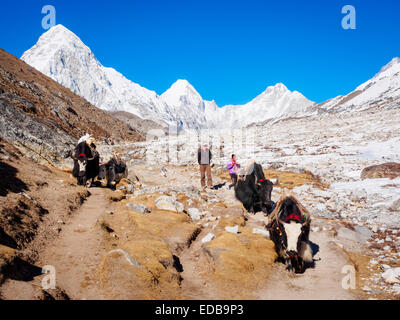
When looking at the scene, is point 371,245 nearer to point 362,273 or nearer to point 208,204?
point 362,273

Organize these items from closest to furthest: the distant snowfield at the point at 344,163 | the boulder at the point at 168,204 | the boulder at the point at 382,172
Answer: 1. the boulder at the point at 168,204
2. the distant snowfield at the point at 344,163
3. the boulder at the point at 382,172

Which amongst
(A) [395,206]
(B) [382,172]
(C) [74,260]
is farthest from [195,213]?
(B) [382,172]

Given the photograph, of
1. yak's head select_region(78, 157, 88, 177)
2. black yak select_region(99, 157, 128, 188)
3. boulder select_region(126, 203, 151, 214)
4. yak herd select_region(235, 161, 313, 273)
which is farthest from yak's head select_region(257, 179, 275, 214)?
yak's head select_region(78, 157, 88, 177)

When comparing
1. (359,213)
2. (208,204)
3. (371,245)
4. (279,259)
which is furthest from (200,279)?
(359,213)

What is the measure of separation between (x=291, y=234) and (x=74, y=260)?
13.9ft

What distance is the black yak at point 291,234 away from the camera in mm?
5867

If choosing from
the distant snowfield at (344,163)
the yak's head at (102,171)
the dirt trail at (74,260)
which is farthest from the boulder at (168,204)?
the yak's head at (102,171)

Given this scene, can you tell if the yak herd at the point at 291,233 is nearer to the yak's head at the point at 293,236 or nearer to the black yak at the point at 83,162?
the yak's head at the point at 293,236

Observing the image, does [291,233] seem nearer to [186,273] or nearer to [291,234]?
[291,234]

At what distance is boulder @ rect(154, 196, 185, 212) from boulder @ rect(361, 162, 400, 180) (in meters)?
9.62

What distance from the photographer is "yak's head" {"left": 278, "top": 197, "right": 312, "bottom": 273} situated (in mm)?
5825

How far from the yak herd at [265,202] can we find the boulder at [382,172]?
19.3 ft

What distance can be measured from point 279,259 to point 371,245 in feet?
9.06
